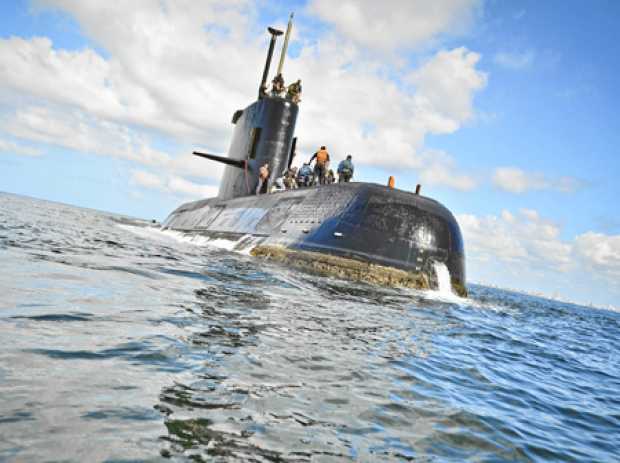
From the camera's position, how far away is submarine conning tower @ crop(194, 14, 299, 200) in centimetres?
1923

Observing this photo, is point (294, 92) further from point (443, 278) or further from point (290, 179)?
point (443, 278)

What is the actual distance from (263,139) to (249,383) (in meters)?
17.6

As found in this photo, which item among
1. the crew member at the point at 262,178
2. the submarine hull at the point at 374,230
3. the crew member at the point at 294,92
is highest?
the crew member at the point at 294,92

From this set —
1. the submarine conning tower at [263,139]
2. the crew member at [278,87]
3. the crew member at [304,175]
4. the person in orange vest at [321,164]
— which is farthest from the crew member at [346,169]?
the crew member at [278,87]

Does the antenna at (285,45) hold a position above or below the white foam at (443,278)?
above

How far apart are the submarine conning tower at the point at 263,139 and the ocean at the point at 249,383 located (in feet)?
45.0

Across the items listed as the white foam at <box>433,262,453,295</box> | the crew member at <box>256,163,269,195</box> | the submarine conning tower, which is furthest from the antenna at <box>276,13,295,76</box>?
the white foam at <box>433,262,453,295</box>

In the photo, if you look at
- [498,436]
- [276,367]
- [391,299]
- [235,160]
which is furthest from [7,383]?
[235,160]

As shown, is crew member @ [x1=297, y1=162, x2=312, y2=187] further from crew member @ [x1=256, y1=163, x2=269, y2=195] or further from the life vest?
crew member @ [x1=256, y1=163, x2=269, y2=195]

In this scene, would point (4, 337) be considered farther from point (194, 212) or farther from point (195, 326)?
point (194, 212)

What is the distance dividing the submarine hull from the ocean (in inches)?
224

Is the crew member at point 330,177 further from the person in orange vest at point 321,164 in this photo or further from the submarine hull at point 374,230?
the submarine hull at point 374,230

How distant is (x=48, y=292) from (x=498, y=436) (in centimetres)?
402

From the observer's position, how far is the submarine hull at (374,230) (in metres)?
12.2
